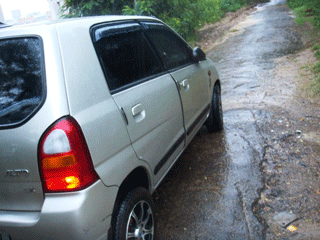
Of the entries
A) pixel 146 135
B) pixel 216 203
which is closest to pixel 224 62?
pixel 216 203

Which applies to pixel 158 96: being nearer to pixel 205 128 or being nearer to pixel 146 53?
pixel 146 53

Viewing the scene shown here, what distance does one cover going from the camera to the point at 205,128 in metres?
5.16

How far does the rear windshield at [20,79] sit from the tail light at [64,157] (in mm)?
194

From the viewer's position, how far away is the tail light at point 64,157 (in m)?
1.75

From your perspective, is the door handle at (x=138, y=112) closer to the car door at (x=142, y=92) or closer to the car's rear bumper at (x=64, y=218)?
the car door at (x=142, y=92)

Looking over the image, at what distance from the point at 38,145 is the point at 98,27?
107 centimetres

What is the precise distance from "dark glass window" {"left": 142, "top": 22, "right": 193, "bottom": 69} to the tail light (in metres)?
1.58

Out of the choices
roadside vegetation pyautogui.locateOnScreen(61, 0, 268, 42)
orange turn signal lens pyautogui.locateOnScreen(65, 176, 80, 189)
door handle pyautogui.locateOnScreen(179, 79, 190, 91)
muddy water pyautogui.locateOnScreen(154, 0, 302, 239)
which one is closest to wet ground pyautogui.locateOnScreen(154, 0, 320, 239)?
muddy water pyautogui.locateOnScreen(154, 0, 302, 239)

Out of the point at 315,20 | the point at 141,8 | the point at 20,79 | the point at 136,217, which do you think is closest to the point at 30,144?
the point at 20,79

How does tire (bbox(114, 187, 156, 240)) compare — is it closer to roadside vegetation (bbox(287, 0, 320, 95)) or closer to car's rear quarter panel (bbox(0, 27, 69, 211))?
car's rear quarter panel (bbox(0, 27, 69, 211))

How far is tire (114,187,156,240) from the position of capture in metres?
2.05

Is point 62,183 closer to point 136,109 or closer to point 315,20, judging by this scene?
point 136,109

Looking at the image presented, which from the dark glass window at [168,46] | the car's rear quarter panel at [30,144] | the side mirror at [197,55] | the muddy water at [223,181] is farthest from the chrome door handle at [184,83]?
the car's rear quarter panel at [30,144]

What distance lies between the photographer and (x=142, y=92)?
2.52 metres
